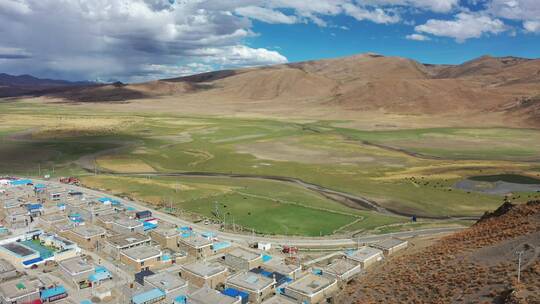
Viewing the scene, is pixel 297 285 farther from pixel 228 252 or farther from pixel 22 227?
pixel 22 227

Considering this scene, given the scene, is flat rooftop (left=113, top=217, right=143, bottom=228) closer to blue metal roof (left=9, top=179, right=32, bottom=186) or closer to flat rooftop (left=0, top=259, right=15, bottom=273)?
flat rooftop (left=0, top=259, right=15, bottom=273)

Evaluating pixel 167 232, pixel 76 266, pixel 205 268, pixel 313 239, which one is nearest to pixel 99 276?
pixel 76 266

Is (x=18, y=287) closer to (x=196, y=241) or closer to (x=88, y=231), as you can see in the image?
(x=88, y=231)

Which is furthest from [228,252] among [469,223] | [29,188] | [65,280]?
[29,188]

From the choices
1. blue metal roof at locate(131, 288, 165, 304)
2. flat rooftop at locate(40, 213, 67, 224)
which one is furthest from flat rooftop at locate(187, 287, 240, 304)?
flat rooftop at locate(40, 213, 67, 224)

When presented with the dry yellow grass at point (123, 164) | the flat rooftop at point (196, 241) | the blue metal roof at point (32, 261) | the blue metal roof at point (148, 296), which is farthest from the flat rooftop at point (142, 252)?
the dry yellow grass at point (123, 164)
